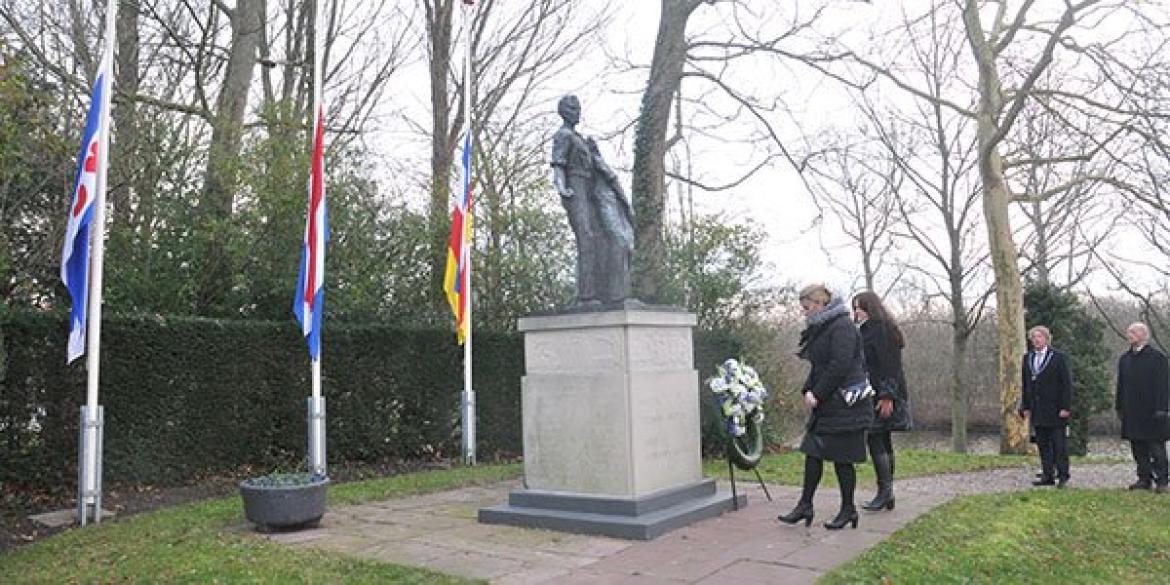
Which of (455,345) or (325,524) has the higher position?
(455,345)

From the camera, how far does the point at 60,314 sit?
28.9 ft

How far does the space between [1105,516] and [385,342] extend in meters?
8.57

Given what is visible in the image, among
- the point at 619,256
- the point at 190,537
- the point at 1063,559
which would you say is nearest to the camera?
the point at 1063,559

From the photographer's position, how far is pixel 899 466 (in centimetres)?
1099

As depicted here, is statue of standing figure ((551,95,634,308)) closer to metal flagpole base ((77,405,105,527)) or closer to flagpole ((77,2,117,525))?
flagpole ((77,2,117,525))

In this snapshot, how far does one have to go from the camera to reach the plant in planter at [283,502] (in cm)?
657

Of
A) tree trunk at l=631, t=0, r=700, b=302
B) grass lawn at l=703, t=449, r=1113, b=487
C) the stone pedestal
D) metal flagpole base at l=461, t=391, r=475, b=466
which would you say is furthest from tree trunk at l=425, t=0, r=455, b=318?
the stone pedestal

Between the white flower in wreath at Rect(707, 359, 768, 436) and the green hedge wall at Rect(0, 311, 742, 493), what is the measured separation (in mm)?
4963

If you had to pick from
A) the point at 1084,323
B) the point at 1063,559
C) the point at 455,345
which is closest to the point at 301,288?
the point at 455,345

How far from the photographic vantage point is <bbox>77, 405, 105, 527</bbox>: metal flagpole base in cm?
752

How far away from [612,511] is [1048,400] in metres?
4.93

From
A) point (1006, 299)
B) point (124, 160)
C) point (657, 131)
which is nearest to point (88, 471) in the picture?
point (124, 160)

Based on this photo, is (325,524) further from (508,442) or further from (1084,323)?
(1084,323)

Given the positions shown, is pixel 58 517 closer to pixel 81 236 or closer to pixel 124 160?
pixel 81 236
